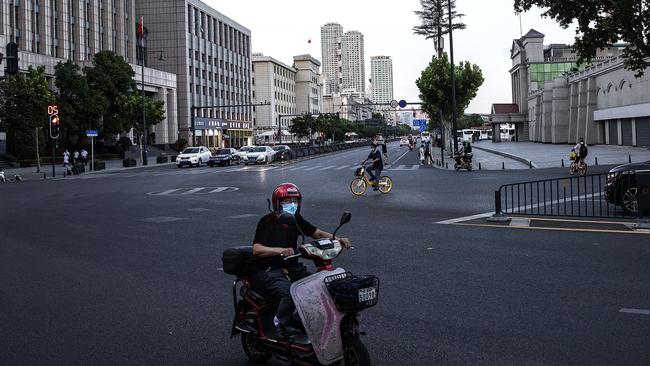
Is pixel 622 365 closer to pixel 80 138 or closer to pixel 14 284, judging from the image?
pixel 14 284

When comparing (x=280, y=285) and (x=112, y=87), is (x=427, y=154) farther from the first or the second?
(x=280, y=285)

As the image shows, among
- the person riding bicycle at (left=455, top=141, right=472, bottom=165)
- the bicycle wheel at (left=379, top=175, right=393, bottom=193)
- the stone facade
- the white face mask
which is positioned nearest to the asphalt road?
the white face mask

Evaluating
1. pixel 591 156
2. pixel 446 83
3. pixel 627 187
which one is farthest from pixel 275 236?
pixel 446 83

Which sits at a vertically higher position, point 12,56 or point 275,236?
point 12,56

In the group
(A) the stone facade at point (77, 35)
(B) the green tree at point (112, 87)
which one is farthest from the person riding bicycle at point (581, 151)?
(A) the stone facade at point (77, 35)

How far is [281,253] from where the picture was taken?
4.46m

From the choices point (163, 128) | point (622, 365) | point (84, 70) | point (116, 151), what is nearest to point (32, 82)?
point (84, 70)

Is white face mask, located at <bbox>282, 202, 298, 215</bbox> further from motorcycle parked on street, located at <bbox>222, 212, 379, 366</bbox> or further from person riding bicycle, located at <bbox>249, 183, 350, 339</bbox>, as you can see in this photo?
motorcycle parked on street, located at <bbox>222, 212, 379, 366</bbox>

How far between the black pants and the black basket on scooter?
49 cm

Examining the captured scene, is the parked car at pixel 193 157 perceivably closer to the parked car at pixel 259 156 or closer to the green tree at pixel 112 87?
the parked car at pixel 259 156

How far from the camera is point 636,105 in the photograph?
48906 mm

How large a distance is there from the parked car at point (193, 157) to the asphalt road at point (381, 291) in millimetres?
33025

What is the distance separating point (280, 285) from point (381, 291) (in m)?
2.95

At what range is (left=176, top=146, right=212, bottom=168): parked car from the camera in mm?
48156
